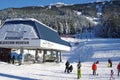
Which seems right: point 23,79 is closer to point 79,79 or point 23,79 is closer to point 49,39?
point 79,79

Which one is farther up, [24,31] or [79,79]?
[24,31]

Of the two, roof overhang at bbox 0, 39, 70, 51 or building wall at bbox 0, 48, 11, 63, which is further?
building wall at bbox 0, 48, 11, 63

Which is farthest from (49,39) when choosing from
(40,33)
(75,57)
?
(75,57)

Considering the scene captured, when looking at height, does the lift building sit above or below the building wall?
above

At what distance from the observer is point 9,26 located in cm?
4341

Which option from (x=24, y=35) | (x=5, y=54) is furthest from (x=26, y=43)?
(x=5, y=54)

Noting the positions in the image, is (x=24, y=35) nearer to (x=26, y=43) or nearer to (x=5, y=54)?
(x=26, y=43)

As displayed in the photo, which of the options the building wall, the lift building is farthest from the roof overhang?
the building wall

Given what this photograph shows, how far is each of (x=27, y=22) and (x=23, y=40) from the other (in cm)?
265

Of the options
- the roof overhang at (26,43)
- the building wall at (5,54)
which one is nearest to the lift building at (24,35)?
the roof overhang at (26,43)

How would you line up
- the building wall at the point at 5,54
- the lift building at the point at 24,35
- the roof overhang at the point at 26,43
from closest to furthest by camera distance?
the roof overhang at the point at 26,43 < the lift building at the point at 24,35 < the building wall at the point at 5,54

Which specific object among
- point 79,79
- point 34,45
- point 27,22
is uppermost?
point 27,22

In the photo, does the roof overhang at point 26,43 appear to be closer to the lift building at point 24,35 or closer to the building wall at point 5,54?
the lift building at point 24,35

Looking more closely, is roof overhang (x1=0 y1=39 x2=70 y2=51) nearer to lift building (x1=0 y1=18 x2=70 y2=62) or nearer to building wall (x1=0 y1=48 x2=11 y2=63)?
lift building (x1=0 y1=18 x2=70 y2=62)
